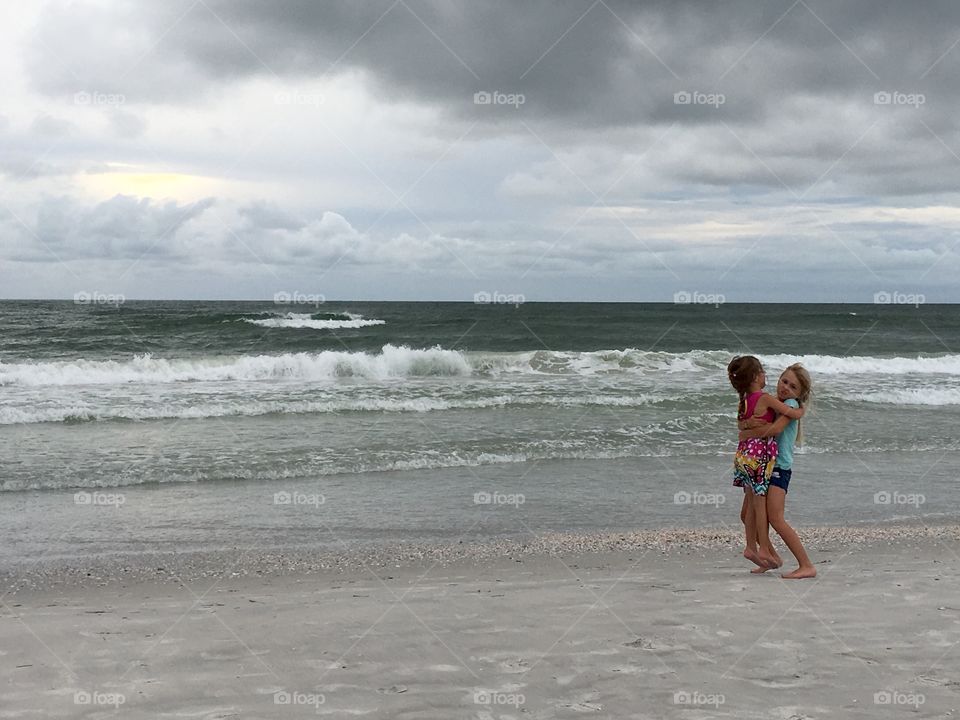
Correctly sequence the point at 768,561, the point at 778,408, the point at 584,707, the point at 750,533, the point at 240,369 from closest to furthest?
the point at 584,707 → the point at 778,408 → the point at 768,561 → the point at 750,533 → the point at 240,369

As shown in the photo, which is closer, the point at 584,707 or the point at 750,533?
the point at 584,707

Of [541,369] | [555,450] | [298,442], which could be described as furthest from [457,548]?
[541,369]

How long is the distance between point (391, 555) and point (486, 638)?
2420 millimetres

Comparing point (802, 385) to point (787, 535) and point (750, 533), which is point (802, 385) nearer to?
point (787, 535)

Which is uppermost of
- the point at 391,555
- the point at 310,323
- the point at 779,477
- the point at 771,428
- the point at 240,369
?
the point at 310,323

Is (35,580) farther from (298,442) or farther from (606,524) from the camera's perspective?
(298,442)

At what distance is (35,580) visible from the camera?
255 inches

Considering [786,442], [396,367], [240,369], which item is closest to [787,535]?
[786,442]

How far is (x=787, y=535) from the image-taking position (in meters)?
6.20

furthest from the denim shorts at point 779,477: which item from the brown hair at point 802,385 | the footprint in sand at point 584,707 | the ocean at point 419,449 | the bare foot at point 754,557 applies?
the footprint in sand at point 584,707

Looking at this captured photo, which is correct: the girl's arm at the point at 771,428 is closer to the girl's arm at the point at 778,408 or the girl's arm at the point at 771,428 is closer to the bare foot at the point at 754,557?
the girl's arm at the point at 778,408

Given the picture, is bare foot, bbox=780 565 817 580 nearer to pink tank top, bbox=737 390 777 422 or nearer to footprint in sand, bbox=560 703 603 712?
pink tank top, bbox=737 390 777 422

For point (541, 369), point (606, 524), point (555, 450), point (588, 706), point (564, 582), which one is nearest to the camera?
point (588, 706)

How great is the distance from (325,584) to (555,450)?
6709 mm
